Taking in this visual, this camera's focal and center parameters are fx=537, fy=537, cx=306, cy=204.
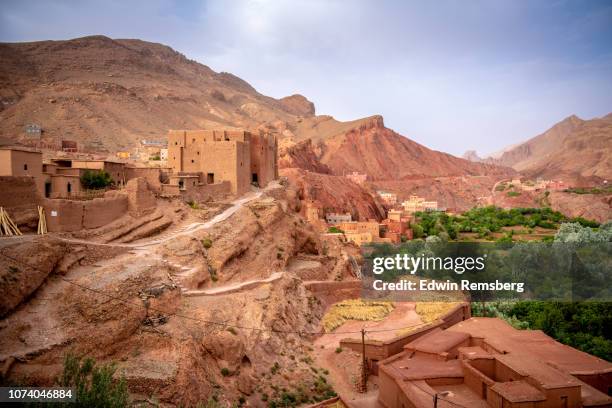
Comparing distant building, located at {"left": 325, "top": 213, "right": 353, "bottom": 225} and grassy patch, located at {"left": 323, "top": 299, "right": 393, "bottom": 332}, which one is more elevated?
distant building, located at {"left": 325, "top": 213, "right": 353, "bottom": 225}

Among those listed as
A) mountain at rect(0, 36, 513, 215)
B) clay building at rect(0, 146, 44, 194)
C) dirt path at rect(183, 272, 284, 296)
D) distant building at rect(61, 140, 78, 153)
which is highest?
mountain at rect(0, 36, 513, 215)

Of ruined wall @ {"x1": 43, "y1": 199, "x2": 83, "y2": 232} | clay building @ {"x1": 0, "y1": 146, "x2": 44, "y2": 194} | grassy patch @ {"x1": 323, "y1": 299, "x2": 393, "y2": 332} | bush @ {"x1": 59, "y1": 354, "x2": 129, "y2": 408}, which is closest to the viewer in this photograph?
bush @ {"x1": 59, "y1": 354, "x2": 129, "y2": 408}

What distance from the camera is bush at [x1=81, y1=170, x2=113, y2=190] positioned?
2198cm

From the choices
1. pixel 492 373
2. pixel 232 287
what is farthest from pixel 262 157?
pixel 492 373

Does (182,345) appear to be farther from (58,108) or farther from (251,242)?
(58,108)

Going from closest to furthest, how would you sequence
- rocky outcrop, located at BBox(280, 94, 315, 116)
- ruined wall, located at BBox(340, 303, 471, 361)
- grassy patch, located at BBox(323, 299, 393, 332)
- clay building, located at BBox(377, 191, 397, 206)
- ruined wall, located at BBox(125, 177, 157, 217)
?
ruined wall, located at BBox(340, 303, 471, 361) → ruined wall, located at BBox(125, 177, 157, 217) → grassy patch, located at BBox(323, 299, 393, 332) → clay building, located at BBox(377, 191, 397, 206) → rocky outcrop, located at BBox(280, 94, 315, 116)

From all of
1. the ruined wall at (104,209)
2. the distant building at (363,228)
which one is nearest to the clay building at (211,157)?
the ruined wall at (104,209)

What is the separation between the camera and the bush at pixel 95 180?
72.1 feet

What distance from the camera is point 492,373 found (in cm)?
1639

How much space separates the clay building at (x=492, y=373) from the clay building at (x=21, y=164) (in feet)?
44.6

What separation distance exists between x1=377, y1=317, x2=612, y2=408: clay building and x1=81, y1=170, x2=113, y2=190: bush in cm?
1351

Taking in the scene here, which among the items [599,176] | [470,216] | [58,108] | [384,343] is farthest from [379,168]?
[384,343]

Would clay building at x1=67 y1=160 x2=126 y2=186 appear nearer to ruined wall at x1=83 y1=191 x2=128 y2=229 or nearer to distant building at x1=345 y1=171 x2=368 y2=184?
ruined wall at x1=83 y1=191 x2=128 y2=229

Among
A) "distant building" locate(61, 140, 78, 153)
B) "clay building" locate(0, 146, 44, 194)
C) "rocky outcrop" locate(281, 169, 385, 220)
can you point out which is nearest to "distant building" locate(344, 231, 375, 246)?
"rocky outcrop" locate(281, 169, 385, 220)
